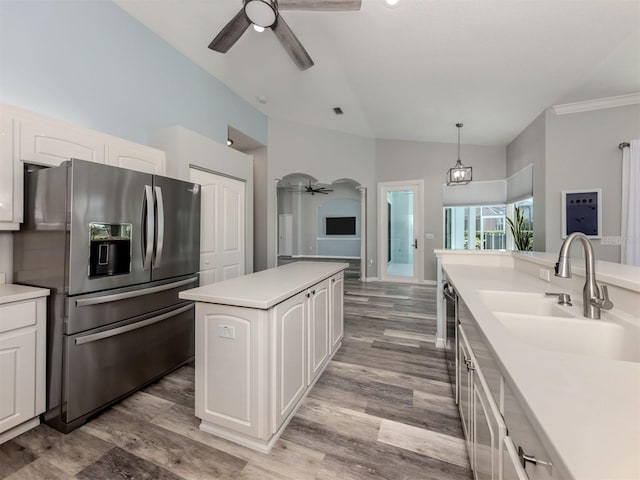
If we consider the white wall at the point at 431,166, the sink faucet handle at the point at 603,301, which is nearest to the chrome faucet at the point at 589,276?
the sink faucet handle at the point at 603,301

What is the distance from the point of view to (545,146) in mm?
3980

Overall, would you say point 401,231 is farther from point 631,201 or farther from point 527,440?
point 527,440

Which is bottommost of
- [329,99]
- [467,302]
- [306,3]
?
[467,302]

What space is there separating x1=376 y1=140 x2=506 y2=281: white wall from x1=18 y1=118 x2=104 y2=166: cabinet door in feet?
17.7

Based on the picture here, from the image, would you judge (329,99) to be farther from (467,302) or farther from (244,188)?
(467,302)

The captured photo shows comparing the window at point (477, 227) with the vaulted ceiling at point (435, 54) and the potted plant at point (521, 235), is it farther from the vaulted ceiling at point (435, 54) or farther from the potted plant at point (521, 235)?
the vaulted ceiling at point (435, 54)

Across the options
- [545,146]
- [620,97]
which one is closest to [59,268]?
[545,146]

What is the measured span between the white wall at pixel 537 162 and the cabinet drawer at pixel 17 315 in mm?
5518

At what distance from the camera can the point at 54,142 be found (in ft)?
6.40

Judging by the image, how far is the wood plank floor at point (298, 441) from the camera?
141 cm

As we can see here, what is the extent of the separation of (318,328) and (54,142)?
232 centimetres

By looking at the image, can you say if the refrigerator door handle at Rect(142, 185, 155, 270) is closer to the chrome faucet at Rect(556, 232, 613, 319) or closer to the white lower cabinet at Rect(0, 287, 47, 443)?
the white lower cabinet at Rect(0, 287, 47, 443)

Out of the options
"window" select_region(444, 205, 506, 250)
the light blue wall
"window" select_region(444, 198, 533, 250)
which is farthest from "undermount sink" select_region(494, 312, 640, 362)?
"window" select_region(444, 205, 506, 250)

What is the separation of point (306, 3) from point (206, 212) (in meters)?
2.16
